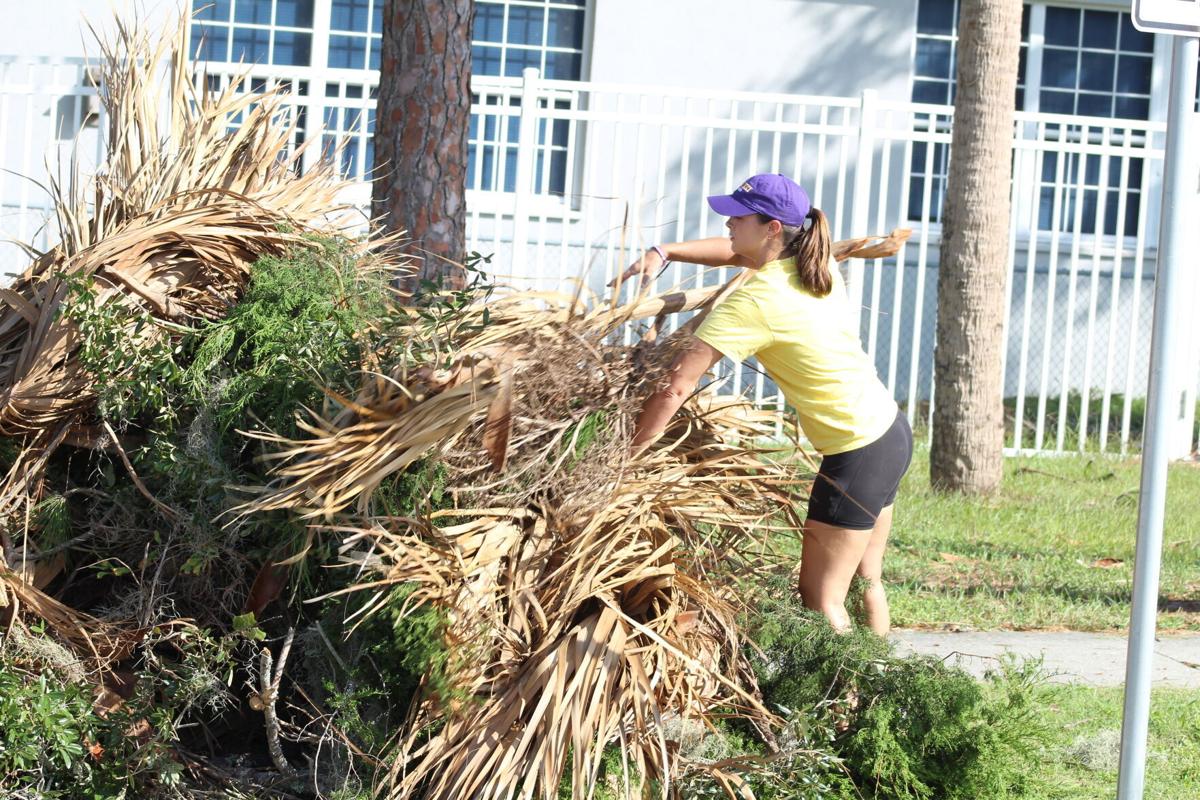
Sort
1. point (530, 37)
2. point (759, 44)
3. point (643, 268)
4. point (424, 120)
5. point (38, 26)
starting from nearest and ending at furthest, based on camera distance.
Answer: point (643, 268) → point (424, 120) → point (38, 26) → point (759, 44) → point (530, 37)

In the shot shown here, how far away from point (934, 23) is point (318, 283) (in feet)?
33.1

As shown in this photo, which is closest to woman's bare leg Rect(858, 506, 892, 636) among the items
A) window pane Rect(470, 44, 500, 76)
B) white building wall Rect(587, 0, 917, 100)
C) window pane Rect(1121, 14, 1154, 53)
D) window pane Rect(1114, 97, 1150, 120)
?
white building wall Rect(587, 0, 917, 100)

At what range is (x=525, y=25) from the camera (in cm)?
1194

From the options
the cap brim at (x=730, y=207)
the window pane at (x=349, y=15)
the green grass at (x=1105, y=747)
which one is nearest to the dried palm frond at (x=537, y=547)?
the cap brim at (x=730, y=207)

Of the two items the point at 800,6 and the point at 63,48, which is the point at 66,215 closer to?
the point at 63,48

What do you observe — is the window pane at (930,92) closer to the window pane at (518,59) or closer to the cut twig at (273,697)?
the window pane at (518,59)

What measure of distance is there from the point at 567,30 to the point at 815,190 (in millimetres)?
2964

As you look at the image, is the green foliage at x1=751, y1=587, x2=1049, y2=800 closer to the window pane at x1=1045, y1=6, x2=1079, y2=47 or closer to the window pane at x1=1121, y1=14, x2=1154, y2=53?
the window pane at x1=1045, y1=6, x2=1079, y2=47

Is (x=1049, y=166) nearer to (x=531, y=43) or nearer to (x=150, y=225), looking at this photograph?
(x=531, y=43)

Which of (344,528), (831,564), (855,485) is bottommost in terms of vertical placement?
(831,564)

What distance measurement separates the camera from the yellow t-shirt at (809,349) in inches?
150

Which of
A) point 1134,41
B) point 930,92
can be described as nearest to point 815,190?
point 930,92

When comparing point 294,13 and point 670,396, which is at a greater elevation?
point 294,13

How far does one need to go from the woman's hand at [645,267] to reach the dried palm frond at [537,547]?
0.41ft
